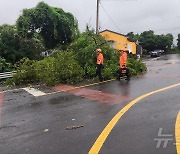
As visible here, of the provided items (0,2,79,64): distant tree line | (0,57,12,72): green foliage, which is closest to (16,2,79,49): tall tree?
(0,2,79,64): distant tree line

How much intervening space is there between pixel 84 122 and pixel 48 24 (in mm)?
31788

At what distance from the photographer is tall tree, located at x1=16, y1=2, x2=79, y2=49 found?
3634 cm

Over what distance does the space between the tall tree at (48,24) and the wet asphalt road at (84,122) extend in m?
25.9

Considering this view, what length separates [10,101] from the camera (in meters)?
11.1

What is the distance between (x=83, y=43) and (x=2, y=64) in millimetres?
8984

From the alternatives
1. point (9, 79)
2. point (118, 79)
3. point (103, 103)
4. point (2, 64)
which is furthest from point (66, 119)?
point (2, 64)

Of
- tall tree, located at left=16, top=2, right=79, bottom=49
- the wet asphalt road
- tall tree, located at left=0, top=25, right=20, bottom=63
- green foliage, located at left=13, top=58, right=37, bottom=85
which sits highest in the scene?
tall tree, located at left=16, top=2, right=79, bottom=49

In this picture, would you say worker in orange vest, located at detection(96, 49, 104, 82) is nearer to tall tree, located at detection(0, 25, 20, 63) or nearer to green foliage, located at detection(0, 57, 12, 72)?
green foliage, located at detection(0, 57, 12, 72)

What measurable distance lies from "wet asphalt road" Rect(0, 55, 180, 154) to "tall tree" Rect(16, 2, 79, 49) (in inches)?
1019

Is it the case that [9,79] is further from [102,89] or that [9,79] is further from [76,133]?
[76,133]

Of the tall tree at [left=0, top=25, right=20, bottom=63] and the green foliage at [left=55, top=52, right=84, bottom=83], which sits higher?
the tall tree at [left=0, top=25, right=20, bottom=63]

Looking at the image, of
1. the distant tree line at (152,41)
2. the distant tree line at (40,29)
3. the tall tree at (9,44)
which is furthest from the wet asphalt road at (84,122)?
the distant tree line at (152,41)

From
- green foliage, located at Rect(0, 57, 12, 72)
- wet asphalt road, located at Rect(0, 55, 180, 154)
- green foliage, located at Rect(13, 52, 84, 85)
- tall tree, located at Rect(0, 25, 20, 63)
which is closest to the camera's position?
wet asphalt road, located at Rect(0, 55, 180, 154)

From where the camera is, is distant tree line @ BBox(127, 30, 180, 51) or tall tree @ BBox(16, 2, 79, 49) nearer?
tall tree @ BBox(16, 2, 79, 49)
